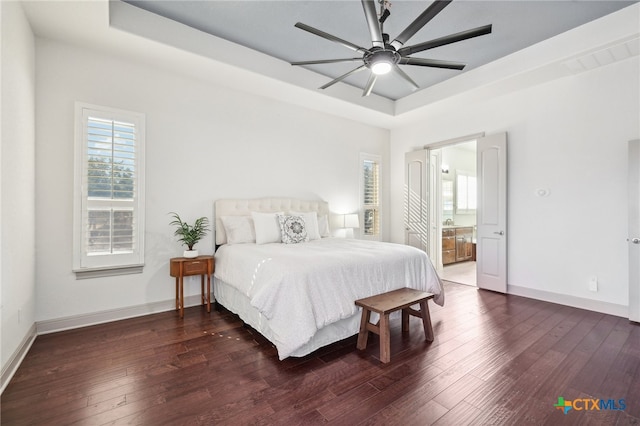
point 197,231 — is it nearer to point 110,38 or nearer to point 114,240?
point 114,240

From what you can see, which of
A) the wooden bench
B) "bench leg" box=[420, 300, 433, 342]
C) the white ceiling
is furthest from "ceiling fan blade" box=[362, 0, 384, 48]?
"bench leg" box=[420, 300, 433, 342]

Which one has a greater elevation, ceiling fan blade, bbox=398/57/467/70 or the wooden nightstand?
ceiling fan blade, bbox=398/57/467/70

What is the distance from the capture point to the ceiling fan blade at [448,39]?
7.11 feet

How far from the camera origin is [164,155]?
361 cm

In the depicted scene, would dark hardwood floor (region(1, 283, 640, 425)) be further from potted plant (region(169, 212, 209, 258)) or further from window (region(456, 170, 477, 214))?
window (region(456, 170, 477, 214))

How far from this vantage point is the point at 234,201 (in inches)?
161

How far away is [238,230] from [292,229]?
2.35 feet

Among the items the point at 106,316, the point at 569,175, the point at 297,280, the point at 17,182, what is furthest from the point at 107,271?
the point at 569,175

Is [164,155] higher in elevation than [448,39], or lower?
lower

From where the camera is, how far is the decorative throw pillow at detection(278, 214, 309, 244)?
12.9ft

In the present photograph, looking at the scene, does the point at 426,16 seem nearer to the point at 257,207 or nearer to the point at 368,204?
the point at 257,207

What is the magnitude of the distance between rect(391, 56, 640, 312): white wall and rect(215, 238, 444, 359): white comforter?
192cm

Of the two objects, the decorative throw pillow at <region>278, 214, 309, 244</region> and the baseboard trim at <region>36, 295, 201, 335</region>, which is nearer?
the baseboard trim at <region>36, 295, 201, 335</region>

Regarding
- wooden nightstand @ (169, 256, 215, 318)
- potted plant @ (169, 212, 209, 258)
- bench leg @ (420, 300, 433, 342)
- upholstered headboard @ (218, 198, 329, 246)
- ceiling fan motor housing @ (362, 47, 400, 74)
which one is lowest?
bench leg @ (420, 300, 433, 342)
